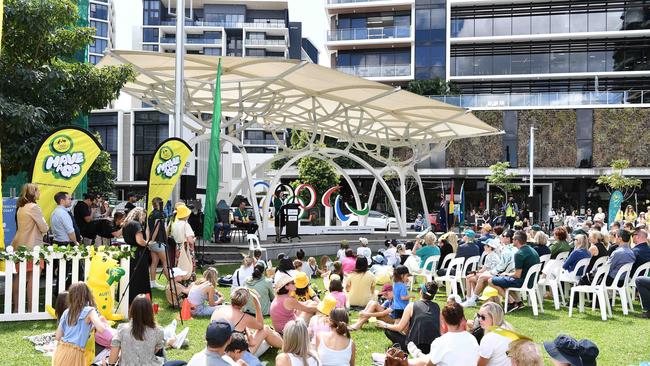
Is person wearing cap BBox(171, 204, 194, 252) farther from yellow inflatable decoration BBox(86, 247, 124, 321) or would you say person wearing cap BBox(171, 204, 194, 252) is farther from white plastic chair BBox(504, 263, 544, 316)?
white plastic chair BBox(504, 263, 544, 316)

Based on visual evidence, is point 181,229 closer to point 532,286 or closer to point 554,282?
point 532,286

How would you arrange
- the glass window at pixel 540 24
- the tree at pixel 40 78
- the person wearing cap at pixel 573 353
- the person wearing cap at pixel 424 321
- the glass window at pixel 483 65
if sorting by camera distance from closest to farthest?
the person wearing cap at pixel 573 353 → the person wearing cap at pixel 424 321 → the tree at pixel 40 78 → the glass window at pixel 540 24 → the glass window at pixel 483 65

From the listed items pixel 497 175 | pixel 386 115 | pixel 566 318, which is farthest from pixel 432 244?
pixel 497 175

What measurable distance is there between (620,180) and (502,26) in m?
16.1

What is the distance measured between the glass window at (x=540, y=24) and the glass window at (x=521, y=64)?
6.21 ft

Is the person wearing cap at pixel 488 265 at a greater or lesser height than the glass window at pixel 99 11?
lesser

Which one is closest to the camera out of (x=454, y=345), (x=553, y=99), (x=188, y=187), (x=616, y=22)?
(x=454, y=345)

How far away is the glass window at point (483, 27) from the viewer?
46969mm

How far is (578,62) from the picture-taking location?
150 ft

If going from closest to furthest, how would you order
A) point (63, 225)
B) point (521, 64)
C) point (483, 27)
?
1. point (63, 225)
2. point (521, 64)
3. point (483, 27)

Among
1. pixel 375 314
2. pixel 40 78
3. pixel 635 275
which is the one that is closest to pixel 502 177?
pixel 635 275

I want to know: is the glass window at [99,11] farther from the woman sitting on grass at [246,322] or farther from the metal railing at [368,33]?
the woman sitting on grass at [246,322]

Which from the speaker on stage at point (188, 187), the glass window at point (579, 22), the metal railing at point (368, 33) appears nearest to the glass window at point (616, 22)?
the glass window at point (579, 22)

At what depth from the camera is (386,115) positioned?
21.3 meters
